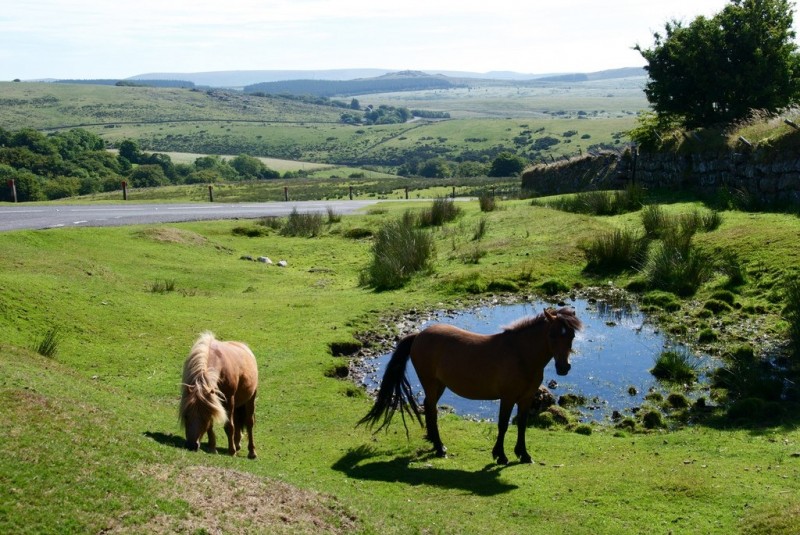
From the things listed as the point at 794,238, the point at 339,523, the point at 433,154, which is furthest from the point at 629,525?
the point at 433,154

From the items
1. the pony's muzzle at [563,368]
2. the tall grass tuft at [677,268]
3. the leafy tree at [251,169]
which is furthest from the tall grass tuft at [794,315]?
the leafy tree at [251,169]

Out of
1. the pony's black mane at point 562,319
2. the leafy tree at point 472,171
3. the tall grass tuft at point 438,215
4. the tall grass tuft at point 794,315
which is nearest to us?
the pony's black mane at point 562,319

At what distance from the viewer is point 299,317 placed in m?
19.9

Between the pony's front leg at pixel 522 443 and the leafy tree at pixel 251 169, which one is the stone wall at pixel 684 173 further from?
the leafy tree at pixel 251 169

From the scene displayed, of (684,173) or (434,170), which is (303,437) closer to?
(684,173)

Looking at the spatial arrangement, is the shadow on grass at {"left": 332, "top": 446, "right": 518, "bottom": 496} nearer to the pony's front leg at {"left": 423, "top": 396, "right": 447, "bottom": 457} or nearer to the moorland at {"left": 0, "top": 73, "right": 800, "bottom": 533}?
the moorland at {"left": 0, "top": 73, "right": 800, "bottom": 533}

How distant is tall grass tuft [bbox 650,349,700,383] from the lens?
1545cm

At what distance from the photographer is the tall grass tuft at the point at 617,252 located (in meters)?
23.5

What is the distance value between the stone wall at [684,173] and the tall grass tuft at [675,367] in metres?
10.8

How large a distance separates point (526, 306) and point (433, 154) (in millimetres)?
131857

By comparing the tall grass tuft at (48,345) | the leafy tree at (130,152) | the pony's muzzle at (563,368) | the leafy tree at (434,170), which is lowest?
the leafy tree at (434,170)

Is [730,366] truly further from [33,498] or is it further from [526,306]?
[33,498]

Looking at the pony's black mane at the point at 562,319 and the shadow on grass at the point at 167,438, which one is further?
the pony's black mane at the point at 562,319

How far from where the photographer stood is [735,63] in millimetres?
33125
